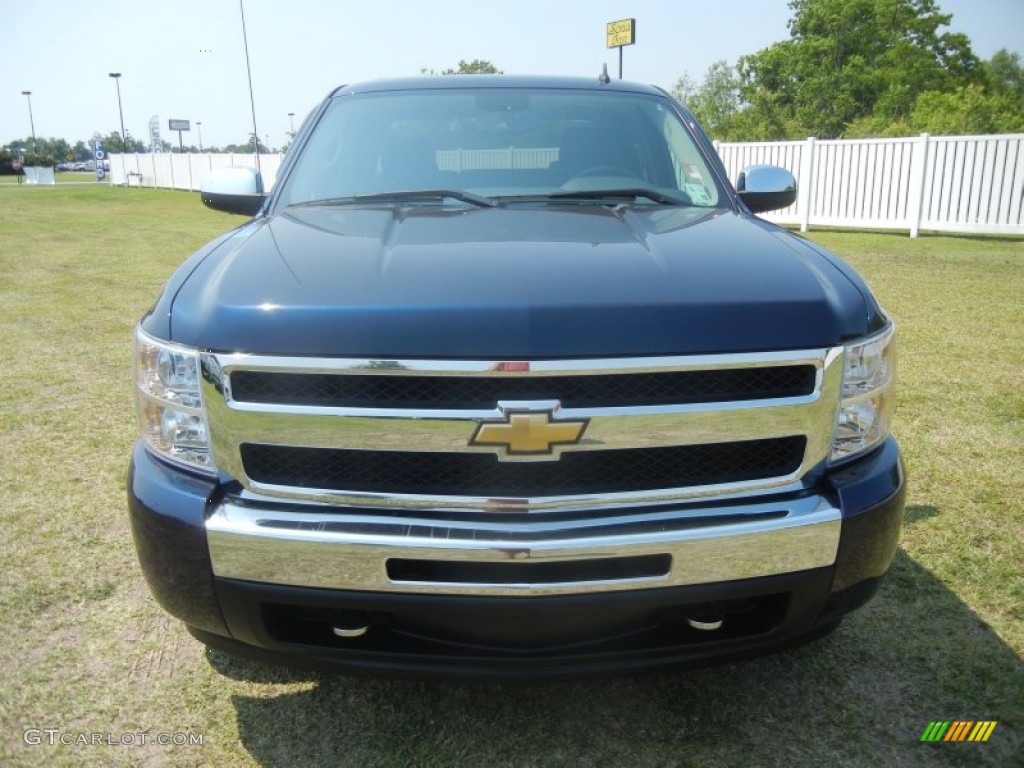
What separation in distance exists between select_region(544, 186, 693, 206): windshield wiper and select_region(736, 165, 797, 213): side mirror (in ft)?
1.36

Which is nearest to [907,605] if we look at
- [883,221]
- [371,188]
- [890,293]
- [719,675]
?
[719,675]

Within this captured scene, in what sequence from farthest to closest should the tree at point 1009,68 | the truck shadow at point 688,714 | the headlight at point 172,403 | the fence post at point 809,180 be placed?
the tree at point 1009,68 → the fence post at point 809,180 → the truck shadow at point 688,714 → the headlight at point 172,403

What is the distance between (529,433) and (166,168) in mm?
47018

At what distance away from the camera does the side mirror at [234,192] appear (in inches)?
121

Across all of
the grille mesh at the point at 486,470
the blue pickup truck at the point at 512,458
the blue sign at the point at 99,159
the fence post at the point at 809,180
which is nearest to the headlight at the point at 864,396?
the blue pickup truck at the point at 512,458

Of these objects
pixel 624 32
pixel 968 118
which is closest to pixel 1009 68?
pixel 968 118

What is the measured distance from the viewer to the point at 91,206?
27953mm

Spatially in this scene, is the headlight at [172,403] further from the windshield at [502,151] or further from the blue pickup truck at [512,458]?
the windshield at [502,151]

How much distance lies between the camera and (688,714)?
2189 mm

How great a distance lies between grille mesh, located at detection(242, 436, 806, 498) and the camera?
5.65 feet

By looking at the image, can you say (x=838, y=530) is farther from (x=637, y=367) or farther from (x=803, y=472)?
(x=637, y=367)

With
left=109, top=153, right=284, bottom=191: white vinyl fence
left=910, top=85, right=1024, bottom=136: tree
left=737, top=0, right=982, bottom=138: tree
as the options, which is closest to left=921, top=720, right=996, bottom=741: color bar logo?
left=910, top=85, right=1024, bottom=136: tree

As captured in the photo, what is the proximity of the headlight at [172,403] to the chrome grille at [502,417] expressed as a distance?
0.18 feet

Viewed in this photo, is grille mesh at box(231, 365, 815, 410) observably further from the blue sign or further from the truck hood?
the blue sign
